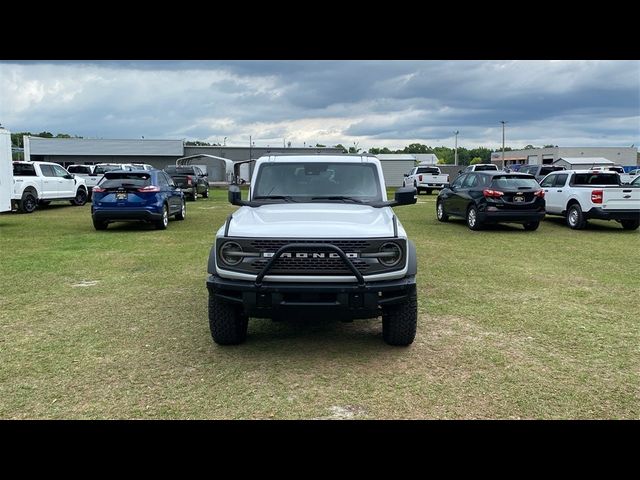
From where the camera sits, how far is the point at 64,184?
72.8ft

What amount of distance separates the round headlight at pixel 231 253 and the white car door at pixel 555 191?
45.3 ft

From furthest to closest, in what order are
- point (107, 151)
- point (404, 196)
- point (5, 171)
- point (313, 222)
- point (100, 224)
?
point (107, 151) → point (5, 171) → point (100, 224) → point (404, 196) → point (313, 222)

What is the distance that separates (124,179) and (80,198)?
34.6 feet

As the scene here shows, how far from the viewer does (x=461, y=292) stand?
25.2 feet

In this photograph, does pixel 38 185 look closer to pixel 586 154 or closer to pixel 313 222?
pixel 313 222

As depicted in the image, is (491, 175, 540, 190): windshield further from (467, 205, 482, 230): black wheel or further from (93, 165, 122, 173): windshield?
(93, 165, 122, 173): windshield

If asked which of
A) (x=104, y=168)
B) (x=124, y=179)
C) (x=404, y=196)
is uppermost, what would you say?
(x=104, y=168)

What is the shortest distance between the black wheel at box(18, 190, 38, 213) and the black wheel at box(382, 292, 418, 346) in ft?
60.1

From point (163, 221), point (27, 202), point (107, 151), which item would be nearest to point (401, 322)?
point (163, 221)

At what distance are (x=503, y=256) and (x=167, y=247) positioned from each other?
697 centimetres

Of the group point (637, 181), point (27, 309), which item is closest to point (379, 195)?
point (27, 309)

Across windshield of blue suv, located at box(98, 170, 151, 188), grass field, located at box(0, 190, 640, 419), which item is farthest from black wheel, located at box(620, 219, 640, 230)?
windshield of blue suv, located at box(98, 170, 151, 188)

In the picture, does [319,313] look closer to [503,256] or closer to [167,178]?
[503,256]
